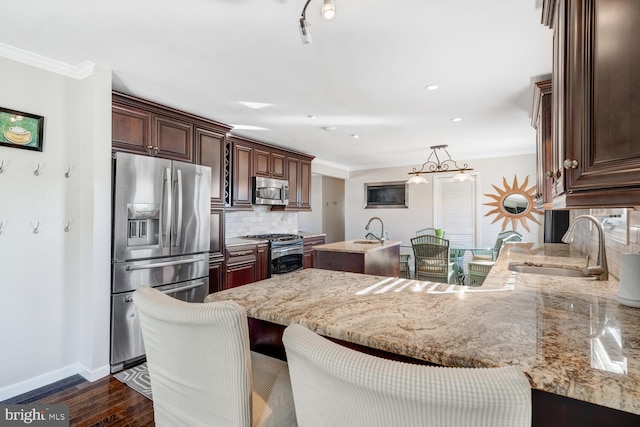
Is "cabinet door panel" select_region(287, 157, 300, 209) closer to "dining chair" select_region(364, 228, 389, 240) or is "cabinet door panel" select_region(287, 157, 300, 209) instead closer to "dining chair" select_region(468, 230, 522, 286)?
"dining chair" select_region(364, 228, 389, 240)

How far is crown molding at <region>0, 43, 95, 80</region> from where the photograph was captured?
6.86ft

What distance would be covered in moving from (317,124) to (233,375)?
10.8 ft

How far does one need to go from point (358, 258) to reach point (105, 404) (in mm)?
2437

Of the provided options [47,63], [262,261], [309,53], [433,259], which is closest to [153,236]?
[47,63]

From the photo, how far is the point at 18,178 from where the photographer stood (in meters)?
2.16

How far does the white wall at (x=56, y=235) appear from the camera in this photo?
2.15m

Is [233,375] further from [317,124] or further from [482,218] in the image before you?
[482,218]

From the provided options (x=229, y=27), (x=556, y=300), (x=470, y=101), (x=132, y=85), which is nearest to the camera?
(x=556, y=300)

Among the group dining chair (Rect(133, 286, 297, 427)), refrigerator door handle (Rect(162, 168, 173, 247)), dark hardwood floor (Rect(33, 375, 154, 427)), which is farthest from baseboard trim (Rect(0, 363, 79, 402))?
dining chair (Rect(133, 286, 297, 427))

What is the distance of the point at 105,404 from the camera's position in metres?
2.08

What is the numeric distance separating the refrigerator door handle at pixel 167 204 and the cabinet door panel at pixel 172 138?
11.4 inches

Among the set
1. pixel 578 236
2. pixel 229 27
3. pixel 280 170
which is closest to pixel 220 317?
pixel 229 27

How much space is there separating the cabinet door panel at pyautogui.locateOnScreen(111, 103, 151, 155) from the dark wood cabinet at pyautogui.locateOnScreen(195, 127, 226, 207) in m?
0.55

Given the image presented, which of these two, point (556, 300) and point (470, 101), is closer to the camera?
point (556, 300)
